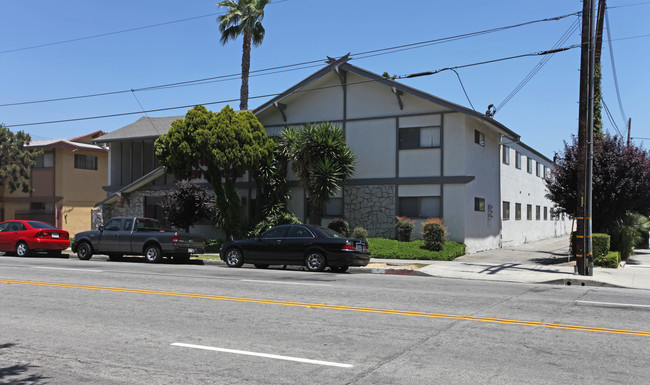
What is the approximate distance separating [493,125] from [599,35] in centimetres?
558

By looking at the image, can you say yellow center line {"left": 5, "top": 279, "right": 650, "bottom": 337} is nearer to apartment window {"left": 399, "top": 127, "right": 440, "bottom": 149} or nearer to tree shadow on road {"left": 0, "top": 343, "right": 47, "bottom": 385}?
tree shadow on road {"left": 0, "top": 343, "right": 47, "bottom": 385}

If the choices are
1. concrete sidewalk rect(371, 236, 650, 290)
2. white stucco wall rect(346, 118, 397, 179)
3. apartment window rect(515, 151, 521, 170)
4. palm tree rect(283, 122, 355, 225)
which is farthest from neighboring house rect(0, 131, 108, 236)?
apartment window rect(515, 151, 521, 170)

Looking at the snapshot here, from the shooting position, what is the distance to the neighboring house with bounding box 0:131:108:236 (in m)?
37.5

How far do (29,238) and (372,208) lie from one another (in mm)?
14481

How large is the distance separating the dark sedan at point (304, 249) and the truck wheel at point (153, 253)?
11.2 feet

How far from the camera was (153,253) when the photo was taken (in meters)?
20.4

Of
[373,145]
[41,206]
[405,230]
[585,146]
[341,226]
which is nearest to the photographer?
[585,146]

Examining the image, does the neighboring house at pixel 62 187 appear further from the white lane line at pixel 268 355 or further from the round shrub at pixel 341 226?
the white lane line at pixel 268 355

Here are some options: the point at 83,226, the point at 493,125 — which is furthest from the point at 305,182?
the point at 83,226

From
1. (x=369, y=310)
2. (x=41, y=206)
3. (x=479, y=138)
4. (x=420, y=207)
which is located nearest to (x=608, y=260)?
(x=420, y=207)

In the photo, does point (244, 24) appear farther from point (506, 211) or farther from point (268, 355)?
point (268, 355)

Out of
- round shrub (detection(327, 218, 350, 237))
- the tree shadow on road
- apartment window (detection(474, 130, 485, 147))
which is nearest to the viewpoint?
the tree shadow on road

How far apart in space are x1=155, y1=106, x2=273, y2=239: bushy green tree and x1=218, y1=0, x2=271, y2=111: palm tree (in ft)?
24.4

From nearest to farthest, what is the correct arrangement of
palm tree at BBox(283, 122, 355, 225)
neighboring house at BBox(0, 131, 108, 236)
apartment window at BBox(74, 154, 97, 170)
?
palm tree at BBox(283, 122, 355, 225)
neighboring house at BBox(0, 131, 108, 236)
apartment window at BBox(74, 154, 97, 170)
